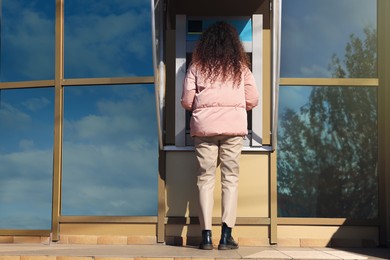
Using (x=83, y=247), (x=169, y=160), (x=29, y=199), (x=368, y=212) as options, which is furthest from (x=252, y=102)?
(x=29, y=199)

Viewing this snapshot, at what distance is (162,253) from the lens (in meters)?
3.72

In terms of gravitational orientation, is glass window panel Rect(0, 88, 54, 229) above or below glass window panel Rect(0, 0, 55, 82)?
below

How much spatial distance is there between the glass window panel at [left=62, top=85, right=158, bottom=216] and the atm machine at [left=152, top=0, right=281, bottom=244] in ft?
0.42

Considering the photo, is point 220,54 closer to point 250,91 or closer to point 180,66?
point 250,91

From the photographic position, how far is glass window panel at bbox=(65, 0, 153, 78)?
458cm

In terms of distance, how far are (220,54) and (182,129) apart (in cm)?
65

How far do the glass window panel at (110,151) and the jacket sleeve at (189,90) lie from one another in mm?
494

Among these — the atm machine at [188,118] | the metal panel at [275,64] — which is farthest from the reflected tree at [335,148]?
the metal panel at [275,64]

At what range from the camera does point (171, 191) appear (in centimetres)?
442

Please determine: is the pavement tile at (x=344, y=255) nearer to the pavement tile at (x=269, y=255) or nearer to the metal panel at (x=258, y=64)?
the pavement tile at (x=269, y=255)

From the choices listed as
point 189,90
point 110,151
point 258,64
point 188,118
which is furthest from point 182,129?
point 258,64

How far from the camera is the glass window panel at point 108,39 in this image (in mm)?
4578

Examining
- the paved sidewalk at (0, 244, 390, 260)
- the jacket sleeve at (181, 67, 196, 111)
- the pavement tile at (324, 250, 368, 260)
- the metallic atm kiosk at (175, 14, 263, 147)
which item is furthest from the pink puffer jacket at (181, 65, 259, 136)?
the pavement tile at (324, 250, 368, 260)

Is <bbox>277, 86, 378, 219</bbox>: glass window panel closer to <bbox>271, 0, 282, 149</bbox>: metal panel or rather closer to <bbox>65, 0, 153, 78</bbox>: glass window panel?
<bbox>271, 0, 282, 149</bbox>: metal panel
